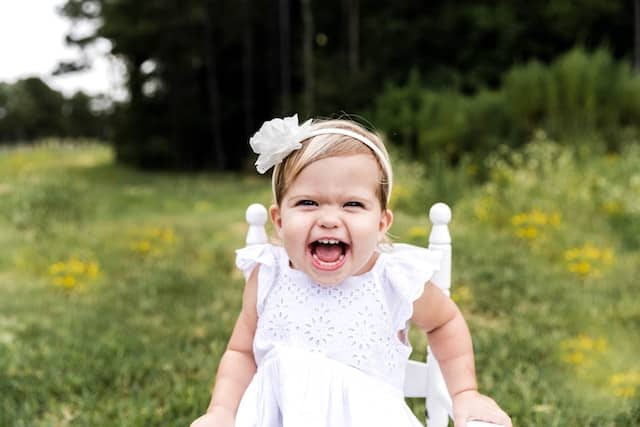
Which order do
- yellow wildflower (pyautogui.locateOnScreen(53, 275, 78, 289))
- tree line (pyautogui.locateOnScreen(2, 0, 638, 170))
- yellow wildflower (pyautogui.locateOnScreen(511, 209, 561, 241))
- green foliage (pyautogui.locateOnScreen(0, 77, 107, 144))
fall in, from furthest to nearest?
green foliage (pyautogui.locateOnScreen(0, 77, 107, 144)), tree line (pyautogui.locateOnScreen(2, 0, 638, 170)), yellow wildflower (pyautogui.locateOnScreen(511, 209, 561, 241)), yellow wildflower (pyautogui.locateOnScreen(53, 275, 78, 289))

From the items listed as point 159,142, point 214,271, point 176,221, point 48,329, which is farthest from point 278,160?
point 159,142

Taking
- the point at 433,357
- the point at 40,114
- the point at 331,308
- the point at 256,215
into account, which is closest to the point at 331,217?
the point at 331,308

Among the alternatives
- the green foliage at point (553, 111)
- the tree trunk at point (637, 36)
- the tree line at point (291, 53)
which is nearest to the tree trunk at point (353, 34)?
the tree line at point (291, 53)

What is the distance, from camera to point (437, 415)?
1883 mm

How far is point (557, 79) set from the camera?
733 cm

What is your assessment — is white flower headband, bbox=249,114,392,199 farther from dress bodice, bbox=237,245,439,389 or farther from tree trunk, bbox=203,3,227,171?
tree trunk, bbox=203,3,227,171

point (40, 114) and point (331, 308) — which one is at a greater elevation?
point (40, 114)

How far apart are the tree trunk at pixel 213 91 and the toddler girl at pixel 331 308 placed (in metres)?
15.5

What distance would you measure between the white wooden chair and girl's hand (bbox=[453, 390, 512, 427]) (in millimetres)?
130

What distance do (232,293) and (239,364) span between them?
9.79ft

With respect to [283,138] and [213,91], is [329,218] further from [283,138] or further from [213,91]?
[213,91]

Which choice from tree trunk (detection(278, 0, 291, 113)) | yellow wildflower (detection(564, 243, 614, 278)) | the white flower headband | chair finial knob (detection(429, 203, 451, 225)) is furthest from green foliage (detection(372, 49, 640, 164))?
tree trunk (detection(278, 0, 291, 113))

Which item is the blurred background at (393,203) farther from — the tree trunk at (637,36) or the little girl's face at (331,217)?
the little girl's face at (331,217)

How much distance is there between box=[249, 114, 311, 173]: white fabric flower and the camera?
1501 millimetres
